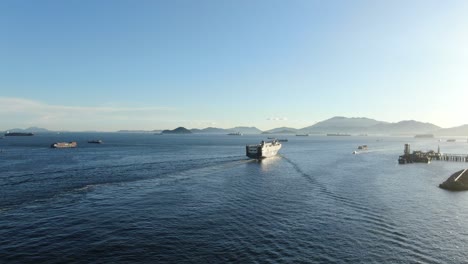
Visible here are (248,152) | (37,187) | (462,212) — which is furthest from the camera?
(248,152)

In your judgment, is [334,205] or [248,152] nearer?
[334,205]

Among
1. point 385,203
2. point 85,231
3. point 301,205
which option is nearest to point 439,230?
point 385,203

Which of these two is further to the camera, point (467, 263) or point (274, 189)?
point (274, 189)

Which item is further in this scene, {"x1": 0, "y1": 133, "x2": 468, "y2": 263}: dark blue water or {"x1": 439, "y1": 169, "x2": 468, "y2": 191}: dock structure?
{"x1": 439, "y1": 169, "x2": 468, "y2": 191}: dock structure

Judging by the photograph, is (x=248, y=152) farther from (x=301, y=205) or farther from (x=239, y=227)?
(x=239, y=227)

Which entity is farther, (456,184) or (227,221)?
(456,184)

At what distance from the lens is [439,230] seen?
3653cm

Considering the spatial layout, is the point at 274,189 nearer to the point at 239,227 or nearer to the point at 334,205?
the point at 334,205

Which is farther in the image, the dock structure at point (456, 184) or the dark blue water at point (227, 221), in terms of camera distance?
the dock structure at point (456, 184)

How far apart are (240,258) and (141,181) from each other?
42598 mm

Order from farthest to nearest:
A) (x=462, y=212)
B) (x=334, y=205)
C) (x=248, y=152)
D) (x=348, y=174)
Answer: (x=248, y=152) → (x=348, y=174) → (x=334, y=205) → (x=462, y=212)

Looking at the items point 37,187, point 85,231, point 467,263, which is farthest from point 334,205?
point 37,187

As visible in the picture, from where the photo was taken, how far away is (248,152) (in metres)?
120

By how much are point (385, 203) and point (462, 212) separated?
374 inches
